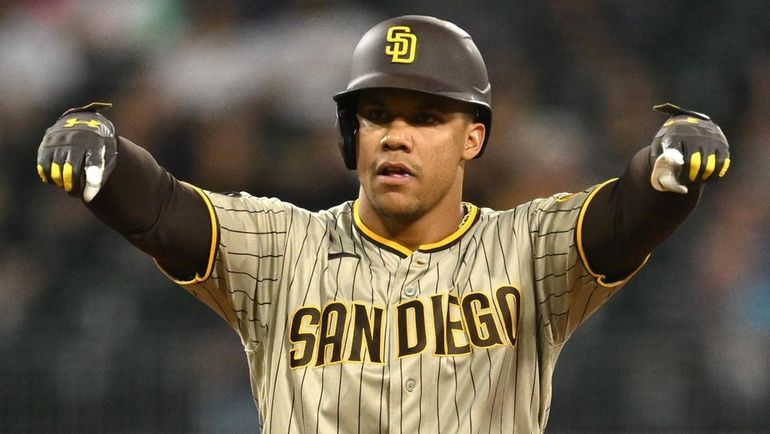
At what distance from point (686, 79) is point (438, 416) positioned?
440cm

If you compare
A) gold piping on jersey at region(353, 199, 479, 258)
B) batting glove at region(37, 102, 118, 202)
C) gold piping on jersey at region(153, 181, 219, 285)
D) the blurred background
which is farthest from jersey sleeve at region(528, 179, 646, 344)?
the blurred background

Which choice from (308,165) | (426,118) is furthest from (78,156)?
(308,165)

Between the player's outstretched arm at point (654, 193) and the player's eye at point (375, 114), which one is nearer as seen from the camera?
the player's outstretched arm at point (654, 193)

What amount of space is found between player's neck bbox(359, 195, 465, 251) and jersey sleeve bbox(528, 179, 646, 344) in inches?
9.1

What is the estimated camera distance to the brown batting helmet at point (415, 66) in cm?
304

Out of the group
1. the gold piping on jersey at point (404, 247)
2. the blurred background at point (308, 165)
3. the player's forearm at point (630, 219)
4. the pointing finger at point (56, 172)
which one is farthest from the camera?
the blurred background at point (308, 165)

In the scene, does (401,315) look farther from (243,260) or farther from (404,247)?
(243,260)

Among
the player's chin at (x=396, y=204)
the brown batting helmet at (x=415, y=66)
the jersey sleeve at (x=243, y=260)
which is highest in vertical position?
the brown batting helmet at (x=415, y=66)

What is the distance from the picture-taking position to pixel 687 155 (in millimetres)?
2547

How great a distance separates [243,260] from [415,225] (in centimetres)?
45

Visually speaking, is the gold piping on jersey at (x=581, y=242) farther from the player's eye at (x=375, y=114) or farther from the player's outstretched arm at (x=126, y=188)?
the player's outstretched arm at (x=126, y=188)

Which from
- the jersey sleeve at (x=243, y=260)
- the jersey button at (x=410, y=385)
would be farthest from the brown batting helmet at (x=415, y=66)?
the jersey button at (x=410, y=385)

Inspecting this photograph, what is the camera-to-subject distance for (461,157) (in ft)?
10.4

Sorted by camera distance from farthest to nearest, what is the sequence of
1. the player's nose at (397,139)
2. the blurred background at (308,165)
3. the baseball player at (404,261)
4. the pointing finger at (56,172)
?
1. the blurred background at (308,165)
2. the player's nose at (397,139)
3. the baseball player at (404,261)
4. the pointing finger at (56,172)
